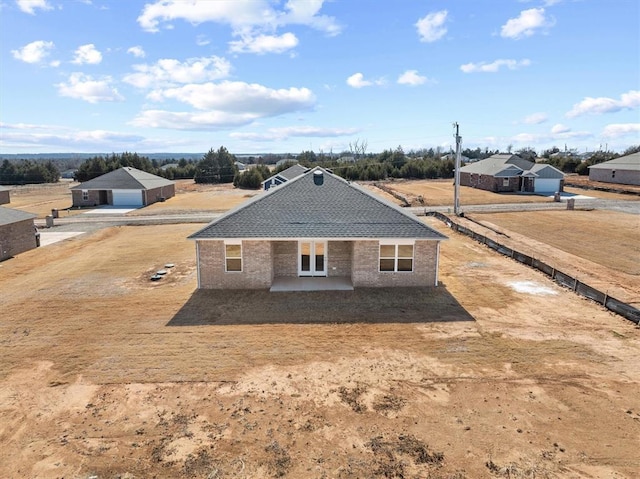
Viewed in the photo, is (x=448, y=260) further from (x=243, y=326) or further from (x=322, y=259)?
(x=243, y=326)

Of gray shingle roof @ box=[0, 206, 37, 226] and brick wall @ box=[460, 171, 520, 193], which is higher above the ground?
brick wall @ box=[460, 171, 520, 193]

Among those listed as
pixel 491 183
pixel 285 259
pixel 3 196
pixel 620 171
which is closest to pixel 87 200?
pixel 3 196

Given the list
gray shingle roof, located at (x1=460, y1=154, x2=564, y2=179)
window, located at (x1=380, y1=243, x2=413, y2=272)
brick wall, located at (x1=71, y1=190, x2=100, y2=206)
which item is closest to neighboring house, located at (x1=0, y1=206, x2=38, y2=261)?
window, located at (x1=380, y1=243, x2=413, y2=272)

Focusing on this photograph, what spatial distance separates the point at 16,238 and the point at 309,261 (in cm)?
2046

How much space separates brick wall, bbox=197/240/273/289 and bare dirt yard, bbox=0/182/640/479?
780mm

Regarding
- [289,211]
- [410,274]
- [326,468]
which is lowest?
[326,468]

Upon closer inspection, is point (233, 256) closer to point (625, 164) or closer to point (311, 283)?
point (311, 283)

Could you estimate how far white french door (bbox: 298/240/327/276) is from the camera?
68.1ft

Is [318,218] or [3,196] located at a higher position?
[318,218]

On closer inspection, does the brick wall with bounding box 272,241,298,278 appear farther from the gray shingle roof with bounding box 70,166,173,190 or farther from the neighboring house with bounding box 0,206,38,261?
the gray shingle roof with bounding box 70,166,173,190

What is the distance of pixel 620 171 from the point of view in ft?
218

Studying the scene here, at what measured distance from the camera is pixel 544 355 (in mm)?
13320

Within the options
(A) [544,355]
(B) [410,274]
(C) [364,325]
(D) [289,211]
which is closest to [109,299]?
(D) [289,211]

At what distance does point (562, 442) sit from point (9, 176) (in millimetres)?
107760
